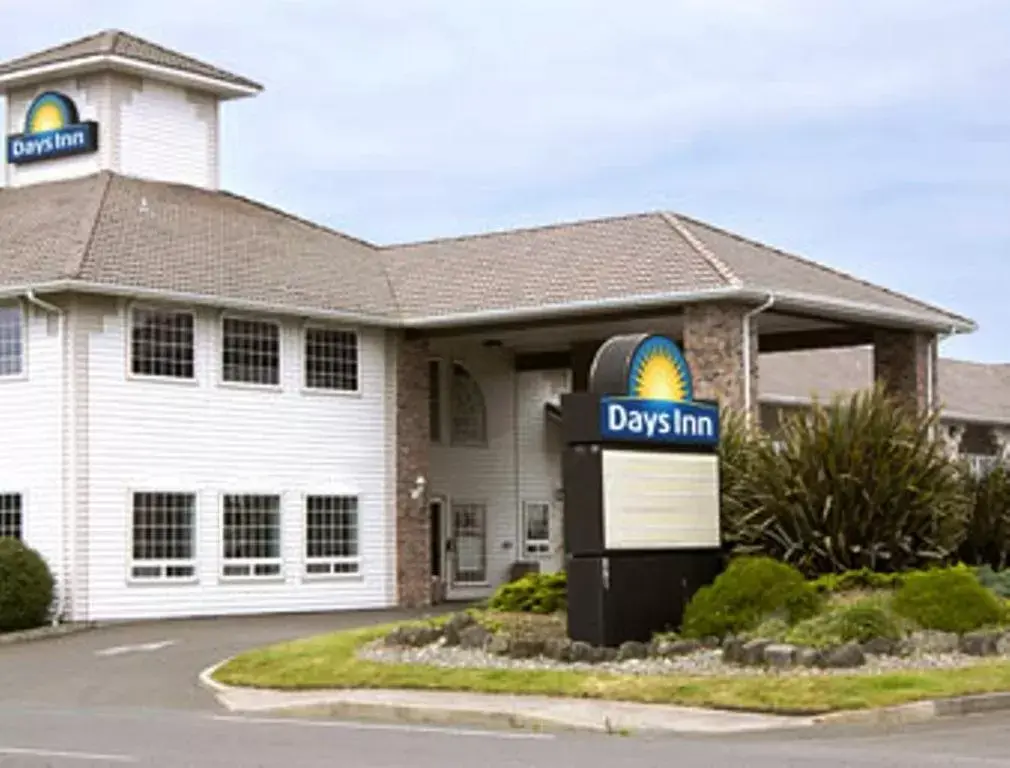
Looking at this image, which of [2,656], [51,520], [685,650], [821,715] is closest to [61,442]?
[51,520]

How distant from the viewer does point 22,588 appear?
32.9m

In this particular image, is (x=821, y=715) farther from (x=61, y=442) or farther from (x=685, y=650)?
(x=61, y=442)

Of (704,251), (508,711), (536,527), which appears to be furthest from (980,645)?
(536,527)

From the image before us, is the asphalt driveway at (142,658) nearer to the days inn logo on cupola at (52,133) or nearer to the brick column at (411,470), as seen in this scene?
the brick column at (411,470)

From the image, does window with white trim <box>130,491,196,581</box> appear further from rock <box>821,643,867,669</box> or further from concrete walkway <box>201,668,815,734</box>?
rock <box>821,643,867,669</box>

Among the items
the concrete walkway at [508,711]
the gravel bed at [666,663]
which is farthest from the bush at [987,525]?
the concrete walkway at [508,711]

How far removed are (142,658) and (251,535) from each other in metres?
9.11

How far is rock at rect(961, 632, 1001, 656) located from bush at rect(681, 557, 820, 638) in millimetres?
1927

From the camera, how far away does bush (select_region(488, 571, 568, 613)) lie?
86.5ft

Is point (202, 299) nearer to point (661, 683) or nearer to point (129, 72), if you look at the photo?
point (129, 72)

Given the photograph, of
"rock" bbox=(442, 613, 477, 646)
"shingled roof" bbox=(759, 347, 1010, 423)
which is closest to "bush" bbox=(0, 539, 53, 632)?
"rock" bbox=(442, 613, 477, 646)

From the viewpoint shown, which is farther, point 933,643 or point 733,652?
point 933,643

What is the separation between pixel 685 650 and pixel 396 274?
20.3 m

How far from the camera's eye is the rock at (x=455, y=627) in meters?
23.9
